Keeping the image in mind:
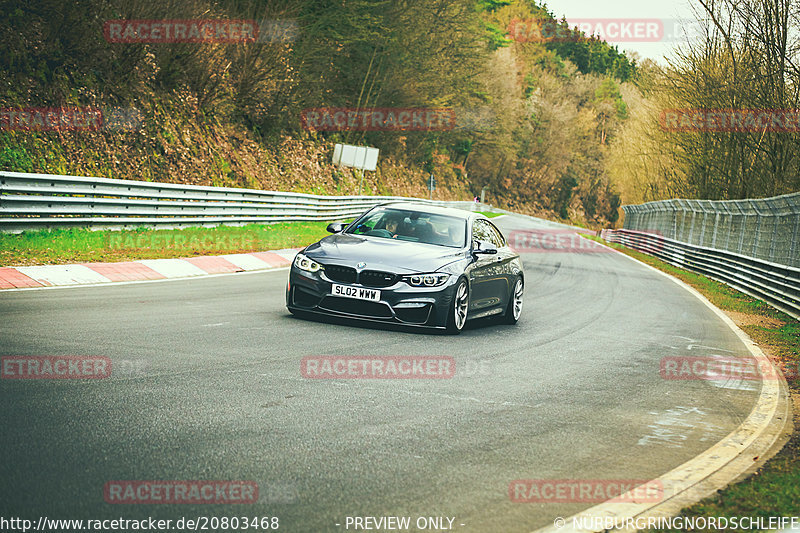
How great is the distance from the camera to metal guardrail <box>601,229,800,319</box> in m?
16.7

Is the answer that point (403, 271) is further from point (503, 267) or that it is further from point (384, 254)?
point (503, 267)

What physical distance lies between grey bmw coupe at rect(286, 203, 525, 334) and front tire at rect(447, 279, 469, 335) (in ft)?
0.04

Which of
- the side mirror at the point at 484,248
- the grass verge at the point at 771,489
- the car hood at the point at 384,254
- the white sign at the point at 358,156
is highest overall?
the white sign at the point at 358,156

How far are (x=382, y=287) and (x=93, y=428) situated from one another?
16.0ft

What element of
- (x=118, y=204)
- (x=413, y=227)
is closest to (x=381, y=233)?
(x=413, y=227)

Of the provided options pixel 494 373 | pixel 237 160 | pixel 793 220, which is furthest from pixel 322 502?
pixel 237 160

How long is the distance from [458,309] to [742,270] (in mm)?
14262

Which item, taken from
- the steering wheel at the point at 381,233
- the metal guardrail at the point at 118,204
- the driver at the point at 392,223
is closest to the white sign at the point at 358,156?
the metal guardrail at the point at 118,204

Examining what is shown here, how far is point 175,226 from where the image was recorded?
19.8 metres

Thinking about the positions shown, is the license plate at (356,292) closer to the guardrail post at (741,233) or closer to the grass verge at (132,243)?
the grass verge at (132,243)

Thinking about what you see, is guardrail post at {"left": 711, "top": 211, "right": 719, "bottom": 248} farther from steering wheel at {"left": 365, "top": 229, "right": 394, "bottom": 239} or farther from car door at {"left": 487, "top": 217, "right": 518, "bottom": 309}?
steering wheel at {"left": 365, "top": 229, "right": 394, "bottom": 239}

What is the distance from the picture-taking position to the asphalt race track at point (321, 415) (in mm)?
4188

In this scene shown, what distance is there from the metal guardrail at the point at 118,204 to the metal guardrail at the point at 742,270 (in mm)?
13182

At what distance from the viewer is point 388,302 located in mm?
9531
